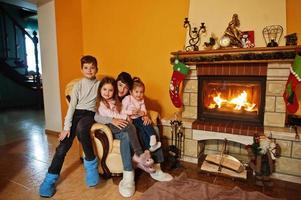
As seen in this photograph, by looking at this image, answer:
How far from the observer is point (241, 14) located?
2209 millimetres

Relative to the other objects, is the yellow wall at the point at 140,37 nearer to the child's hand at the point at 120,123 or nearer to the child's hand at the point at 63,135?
the child's hand at the point at 120,123

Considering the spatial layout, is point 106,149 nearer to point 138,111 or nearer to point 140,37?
point 138,111

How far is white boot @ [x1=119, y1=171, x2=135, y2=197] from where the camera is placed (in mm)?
1678

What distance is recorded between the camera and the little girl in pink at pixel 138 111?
1994 millimetres

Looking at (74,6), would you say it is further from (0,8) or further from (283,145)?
(0,8)

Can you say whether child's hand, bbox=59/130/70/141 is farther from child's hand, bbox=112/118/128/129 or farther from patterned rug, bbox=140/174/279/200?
patterned rug, bbox=140/174/279/200

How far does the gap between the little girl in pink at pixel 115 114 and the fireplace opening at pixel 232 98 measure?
0.87m

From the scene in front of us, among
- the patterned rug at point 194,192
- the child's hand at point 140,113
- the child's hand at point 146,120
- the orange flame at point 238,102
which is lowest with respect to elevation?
the patterned rug at point 194,192

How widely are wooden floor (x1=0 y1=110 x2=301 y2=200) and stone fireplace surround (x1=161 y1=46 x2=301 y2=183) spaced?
21cm

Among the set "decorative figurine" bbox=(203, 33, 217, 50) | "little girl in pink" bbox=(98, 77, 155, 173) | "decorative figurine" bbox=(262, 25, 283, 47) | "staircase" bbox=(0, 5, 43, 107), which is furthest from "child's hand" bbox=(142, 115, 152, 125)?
"staircase" bbox=(0, 5, 43, 107)

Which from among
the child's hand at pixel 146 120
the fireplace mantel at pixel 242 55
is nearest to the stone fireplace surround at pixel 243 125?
the fireplace mantel at pixel 242 55

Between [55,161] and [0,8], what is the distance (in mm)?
5690

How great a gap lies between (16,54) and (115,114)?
5.44m

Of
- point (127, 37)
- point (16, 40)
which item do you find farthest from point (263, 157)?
point (16, 40)
